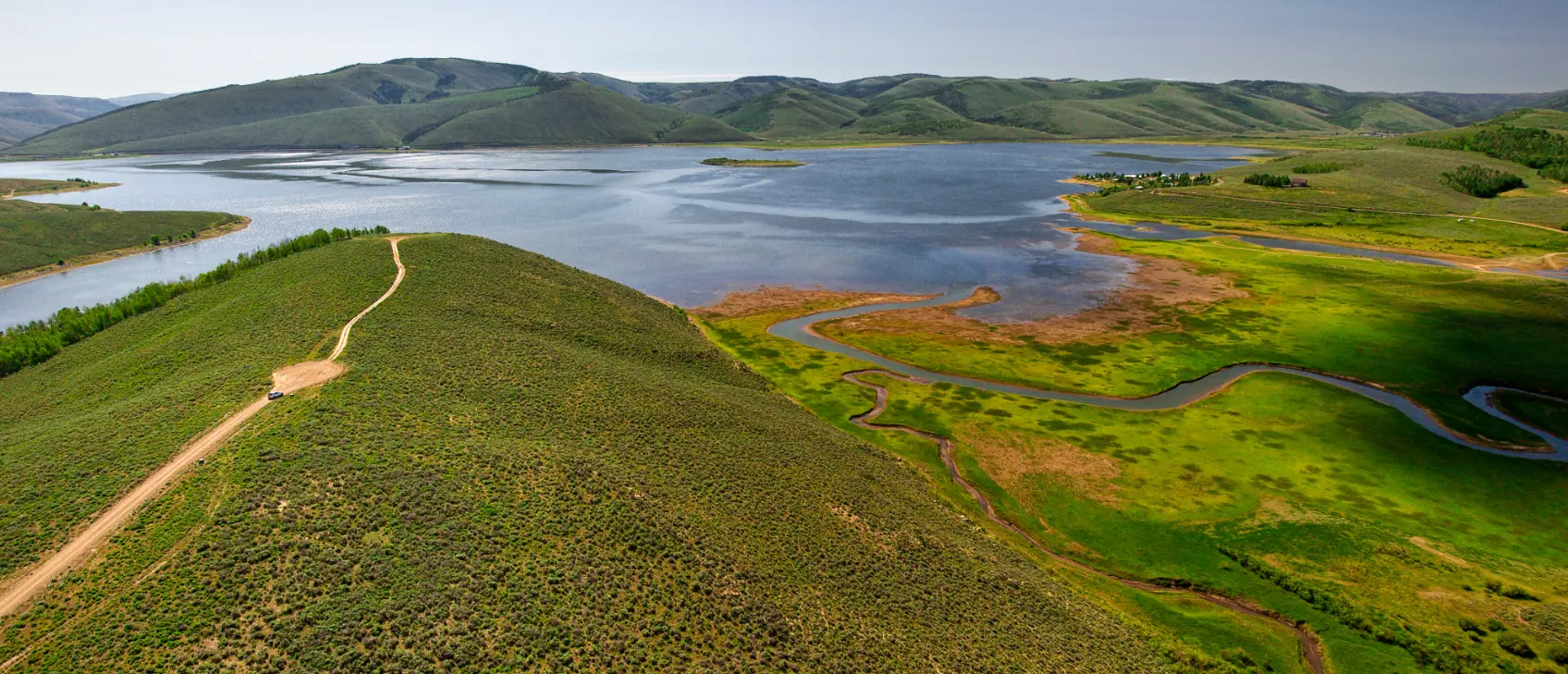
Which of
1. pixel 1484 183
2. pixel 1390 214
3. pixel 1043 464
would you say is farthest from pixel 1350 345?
pixel 1484 183

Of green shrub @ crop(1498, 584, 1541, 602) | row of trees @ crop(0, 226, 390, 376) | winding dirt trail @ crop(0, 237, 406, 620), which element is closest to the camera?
winding dirt trail @ crop(0, 237, 406, 620)

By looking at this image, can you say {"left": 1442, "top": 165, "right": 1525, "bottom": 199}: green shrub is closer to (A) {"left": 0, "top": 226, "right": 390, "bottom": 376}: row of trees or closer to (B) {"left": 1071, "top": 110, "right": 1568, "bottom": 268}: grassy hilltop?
(B) {"left": 1071, "top": 110, "right": 1568, "bottom": 268}: grassy hilltop

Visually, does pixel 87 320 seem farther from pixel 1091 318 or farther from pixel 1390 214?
pixel 1390 214

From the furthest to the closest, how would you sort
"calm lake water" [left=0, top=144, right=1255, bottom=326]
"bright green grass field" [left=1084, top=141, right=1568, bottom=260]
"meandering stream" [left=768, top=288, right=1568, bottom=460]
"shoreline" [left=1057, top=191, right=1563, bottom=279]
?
"bright green grass field" [left=1084, top=141, right=1568, bottom=260]
"shoreline" [left=1057, top=191, right=1563, bottom=279]
"calm lake water" [left=0, top=144, right=1255, bottom=326]
"meandering stream" [left=768, top=288, right=1568, bottom=460]

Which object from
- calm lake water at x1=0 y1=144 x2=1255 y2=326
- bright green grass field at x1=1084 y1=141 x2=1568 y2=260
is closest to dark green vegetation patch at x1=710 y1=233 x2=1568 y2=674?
calm lake water at x1=0 y1=144 x2=1255 y2=326

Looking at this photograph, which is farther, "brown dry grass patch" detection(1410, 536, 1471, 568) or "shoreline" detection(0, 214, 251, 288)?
"shoreline" detection(0, 214, 251, 288)

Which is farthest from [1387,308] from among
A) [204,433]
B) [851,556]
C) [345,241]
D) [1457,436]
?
[345,241]

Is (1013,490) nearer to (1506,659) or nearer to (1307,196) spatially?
(1506,659)
